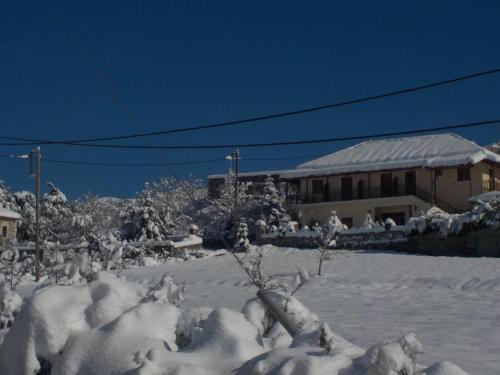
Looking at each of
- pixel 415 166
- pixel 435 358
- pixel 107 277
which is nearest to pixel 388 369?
pixel 107 277

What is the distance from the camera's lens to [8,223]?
1928 inches

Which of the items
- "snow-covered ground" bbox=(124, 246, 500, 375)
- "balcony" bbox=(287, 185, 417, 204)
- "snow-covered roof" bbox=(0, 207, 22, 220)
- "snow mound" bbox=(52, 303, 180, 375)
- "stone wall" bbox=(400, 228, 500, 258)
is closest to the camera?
"snow mound" bbox=(52, 303, 180, 375)

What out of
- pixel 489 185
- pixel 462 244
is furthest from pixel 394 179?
pixel 462 244

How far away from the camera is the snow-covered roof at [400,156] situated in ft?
140

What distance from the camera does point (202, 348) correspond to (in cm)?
504

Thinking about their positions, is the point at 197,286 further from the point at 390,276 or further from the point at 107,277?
the point at 107,277

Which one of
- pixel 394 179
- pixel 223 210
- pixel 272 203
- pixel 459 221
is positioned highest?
pixel 394 179

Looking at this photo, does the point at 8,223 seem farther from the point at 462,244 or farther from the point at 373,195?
the point at 462,244

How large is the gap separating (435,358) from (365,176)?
39220 mm

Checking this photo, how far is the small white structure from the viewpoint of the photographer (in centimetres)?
4762

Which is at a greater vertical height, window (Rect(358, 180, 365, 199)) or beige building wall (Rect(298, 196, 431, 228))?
window (Rect(358, 180, 365, 199))

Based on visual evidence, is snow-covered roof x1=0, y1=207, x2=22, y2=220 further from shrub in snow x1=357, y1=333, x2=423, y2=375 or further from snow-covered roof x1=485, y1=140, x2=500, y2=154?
shrub in snow x1=357, y1=333, x2=423, y2=375

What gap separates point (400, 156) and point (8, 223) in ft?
82.6

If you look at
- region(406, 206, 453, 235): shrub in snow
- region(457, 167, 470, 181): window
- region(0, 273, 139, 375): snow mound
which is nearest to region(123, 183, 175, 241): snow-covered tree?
region(457, 167, 470, 181): window
